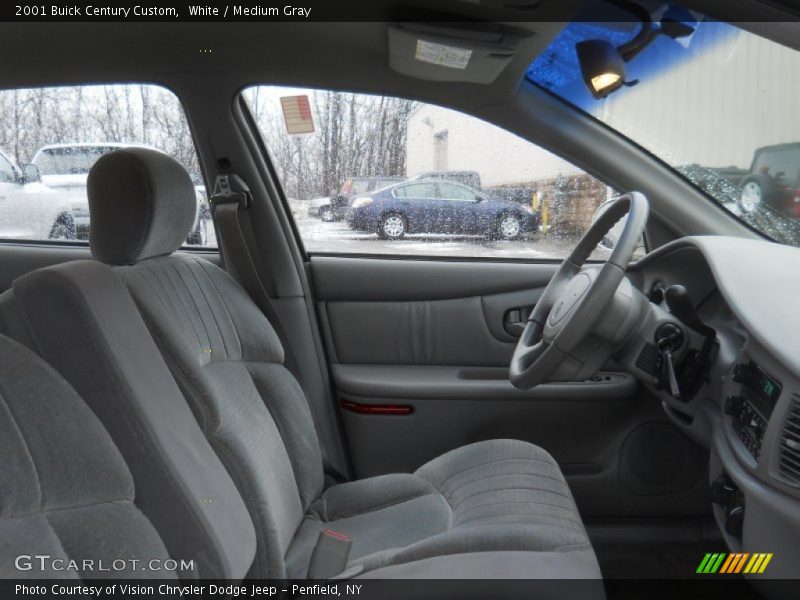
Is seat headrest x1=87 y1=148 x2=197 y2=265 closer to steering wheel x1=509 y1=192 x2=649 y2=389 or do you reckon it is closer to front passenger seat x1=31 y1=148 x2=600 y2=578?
front passenger seat x1=31 y1=148 x2=600 y2=578

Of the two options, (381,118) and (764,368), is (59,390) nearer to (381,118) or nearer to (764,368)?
(764,368)

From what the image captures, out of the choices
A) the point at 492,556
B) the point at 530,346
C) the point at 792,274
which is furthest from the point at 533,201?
the point at 492,556

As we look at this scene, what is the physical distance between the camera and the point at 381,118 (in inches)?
96.8

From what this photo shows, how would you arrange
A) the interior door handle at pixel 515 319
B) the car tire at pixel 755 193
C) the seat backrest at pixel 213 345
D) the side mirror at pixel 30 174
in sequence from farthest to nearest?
the interior door handle at pixel 515 319, the side mirror at pixel 30 174, the car tire at pixel 755 193, the seat backrest at pixel 213 345

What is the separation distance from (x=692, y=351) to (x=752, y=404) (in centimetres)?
25

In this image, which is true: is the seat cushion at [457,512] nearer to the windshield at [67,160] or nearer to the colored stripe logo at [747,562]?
the colored stripe logo at [747,562]

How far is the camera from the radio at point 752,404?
1.45 meters

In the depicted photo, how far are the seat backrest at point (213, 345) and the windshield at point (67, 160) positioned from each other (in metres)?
0.85

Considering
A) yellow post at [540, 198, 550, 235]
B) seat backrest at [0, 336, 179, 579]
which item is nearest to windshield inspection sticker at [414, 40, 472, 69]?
yellow post at [540, 198, 550, 235]

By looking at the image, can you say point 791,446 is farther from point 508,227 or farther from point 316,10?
point 316,10

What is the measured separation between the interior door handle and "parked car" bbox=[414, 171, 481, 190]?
438mm

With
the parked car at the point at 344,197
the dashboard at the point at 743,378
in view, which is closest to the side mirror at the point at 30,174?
the parked car at the point at 344,197

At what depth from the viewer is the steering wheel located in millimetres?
1591

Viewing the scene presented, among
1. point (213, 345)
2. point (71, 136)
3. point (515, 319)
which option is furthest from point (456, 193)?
point (71, 136)
